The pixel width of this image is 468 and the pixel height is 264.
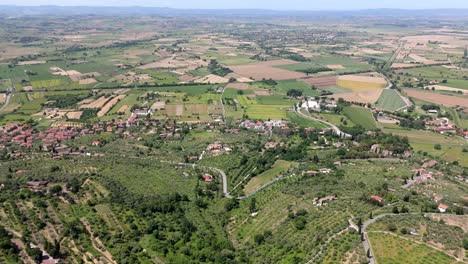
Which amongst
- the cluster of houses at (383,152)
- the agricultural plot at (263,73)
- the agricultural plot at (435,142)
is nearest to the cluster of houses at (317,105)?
the agricultural plot at (435,142)

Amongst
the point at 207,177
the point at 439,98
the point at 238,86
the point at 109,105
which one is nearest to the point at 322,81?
the point at 238,86

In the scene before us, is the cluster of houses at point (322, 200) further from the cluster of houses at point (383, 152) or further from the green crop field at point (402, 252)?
the cluster of houses at point (383, 152)

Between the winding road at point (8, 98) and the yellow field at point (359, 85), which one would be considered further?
the yellow field at point (359, 85)

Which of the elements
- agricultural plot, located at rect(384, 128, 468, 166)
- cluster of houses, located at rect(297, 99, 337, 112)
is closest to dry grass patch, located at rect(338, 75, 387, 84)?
cluster of houses, located at rect(297, 99, 337, 112)

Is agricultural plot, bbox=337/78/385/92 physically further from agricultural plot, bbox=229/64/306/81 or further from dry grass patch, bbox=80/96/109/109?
dry grass patch, bbox=80/96/109/109

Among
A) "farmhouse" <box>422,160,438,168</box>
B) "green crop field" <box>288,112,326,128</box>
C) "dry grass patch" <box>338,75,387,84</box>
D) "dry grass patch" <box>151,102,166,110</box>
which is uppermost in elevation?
"dry grass patch" <box>338,75,387,84</box>

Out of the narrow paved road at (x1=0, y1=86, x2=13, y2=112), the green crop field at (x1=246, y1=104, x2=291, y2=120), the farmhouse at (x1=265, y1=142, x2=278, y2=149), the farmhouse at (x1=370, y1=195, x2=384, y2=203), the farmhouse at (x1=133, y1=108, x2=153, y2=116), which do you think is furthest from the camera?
the narrow paved road at (x1=0, y1=86, x2=13, y2=112)
